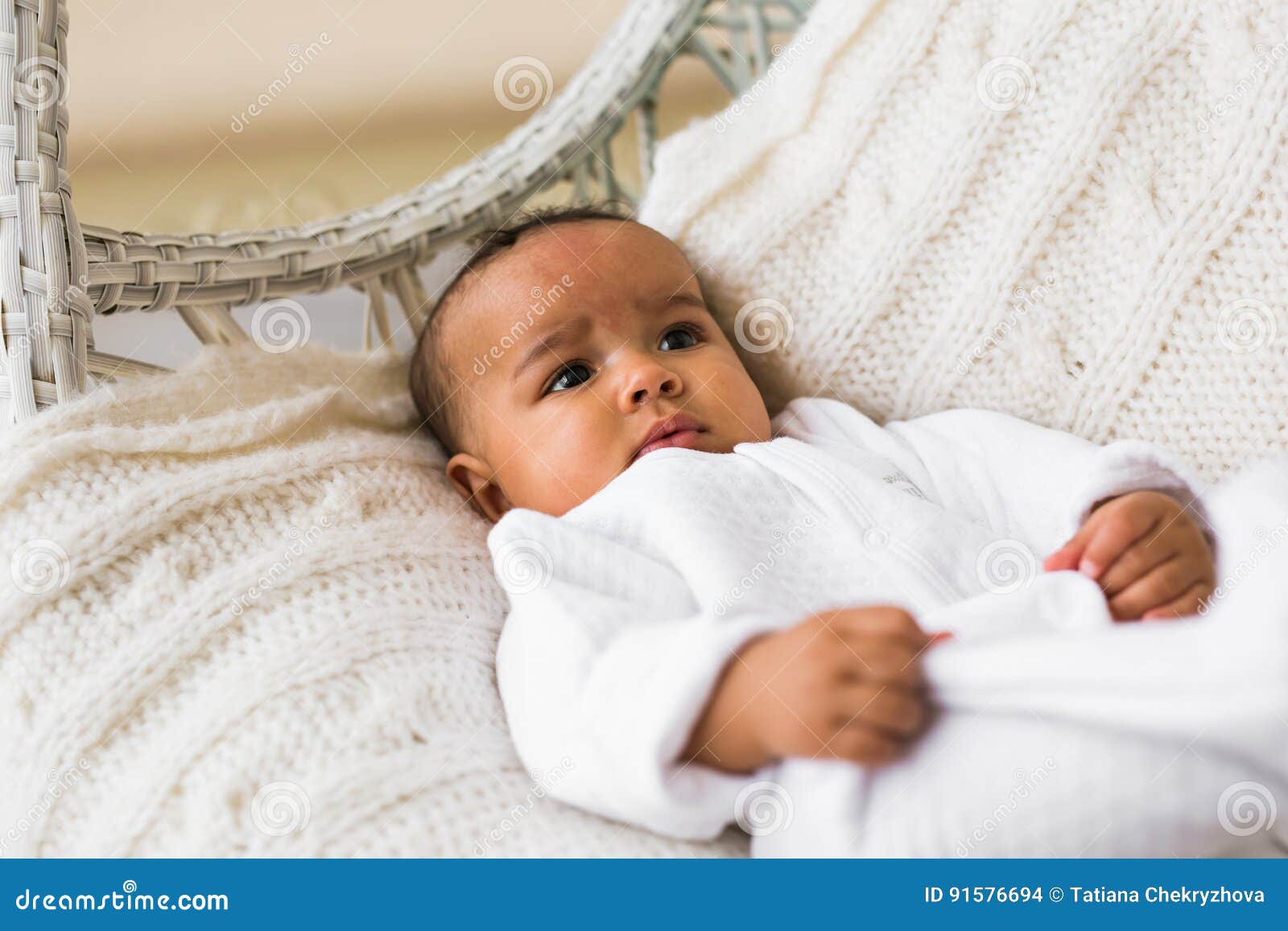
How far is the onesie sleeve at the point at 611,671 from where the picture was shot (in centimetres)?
68

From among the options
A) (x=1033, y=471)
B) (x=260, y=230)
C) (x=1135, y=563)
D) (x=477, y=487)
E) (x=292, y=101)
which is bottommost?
(x=1135, y=563)

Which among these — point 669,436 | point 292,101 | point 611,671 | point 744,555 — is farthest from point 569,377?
point 292,101

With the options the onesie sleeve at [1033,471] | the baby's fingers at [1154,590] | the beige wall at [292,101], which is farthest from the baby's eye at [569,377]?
the beige wall at [292,101]

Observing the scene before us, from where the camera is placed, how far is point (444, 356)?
1164mm

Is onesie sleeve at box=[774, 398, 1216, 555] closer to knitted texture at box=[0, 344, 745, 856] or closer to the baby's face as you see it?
the baby's face

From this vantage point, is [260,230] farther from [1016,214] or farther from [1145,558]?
[1145,558]

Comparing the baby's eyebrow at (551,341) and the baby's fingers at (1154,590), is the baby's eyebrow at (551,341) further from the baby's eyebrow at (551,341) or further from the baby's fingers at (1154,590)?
the baby's fingers at (1154,590)

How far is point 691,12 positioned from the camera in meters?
1.59

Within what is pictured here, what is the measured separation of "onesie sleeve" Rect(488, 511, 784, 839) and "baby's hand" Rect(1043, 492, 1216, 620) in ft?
0.84

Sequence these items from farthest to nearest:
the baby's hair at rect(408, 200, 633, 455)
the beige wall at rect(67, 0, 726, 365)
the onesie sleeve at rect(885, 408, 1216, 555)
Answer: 1. the beige wall at rect(67, 0, 726, 365)
2. the baby's hair at rect(408, 200, 633, 455)
3. the onesie sleeve at rect(885, 408, 1216, 555)

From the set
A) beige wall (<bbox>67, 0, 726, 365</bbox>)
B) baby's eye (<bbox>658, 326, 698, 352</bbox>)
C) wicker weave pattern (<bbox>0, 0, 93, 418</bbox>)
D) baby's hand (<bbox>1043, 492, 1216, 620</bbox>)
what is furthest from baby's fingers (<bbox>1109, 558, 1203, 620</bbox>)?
beige wall (<bbox>67, 0, 726, 365</bbox>)

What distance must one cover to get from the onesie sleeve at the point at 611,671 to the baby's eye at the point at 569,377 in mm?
208

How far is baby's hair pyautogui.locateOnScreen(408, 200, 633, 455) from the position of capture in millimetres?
1164

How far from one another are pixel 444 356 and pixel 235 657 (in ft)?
1.48
